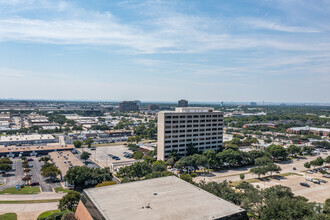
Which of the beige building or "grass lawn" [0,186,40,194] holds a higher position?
the beige building

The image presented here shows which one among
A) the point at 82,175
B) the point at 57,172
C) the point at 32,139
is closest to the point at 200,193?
the point at 82,175

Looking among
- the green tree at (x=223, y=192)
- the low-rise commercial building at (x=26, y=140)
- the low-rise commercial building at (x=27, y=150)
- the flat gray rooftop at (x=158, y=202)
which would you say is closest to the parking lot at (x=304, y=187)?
the green tree at (x=223, y=192)

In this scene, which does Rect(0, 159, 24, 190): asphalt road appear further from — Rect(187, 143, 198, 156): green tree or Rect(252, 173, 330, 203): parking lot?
Rect(252, 173, 330, 203): parking lot

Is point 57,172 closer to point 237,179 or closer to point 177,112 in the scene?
point 177,112

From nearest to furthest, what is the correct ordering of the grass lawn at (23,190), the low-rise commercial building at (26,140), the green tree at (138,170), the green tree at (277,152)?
the grass lawn at (23,190) → the green tree at (138,170) → the green tree at (277,152) → the low-rise commercial building at (26,140)

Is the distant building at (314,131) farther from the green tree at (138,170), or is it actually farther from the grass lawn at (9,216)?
the grass lawn at (9,216)

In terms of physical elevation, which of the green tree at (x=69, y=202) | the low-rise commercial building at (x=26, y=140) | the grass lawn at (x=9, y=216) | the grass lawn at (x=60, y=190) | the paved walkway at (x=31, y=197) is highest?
the green tree at (x=69, y=202)

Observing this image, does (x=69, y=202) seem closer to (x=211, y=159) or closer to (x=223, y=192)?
(x=223, y=192)

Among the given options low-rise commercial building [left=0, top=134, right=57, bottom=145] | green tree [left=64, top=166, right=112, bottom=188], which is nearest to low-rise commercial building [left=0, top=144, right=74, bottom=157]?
low-rise commercial building [left=0, top=134, right=57, bottom=145]
